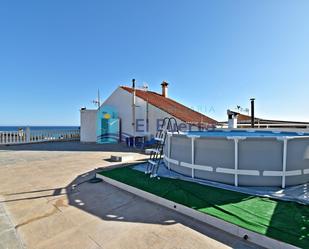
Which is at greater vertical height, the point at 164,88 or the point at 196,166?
the point at 164,88

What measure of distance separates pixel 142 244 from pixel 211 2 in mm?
8431

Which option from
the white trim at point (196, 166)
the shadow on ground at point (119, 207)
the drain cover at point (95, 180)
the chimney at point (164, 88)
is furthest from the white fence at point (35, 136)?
the white trim at point (196, 166)

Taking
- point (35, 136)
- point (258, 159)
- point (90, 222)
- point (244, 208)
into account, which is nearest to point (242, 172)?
point (258, 159)

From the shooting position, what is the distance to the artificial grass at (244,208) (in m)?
2.04

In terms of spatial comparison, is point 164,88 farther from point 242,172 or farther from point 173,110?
point 242,172

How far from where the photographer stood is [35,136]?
12492 millimetres

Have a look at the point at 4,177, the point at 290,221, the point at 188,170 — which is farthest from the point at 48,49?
the point at 290,221

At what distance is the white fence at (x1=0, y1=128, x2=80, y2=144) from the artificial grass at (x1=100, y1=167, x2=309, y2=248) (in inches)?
452

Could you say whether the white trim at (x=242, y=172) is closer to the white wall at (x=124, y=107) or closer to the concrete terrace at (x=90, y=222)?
the concrete terrace at (x=90, y=222)

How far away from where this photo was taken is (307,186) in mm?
3561

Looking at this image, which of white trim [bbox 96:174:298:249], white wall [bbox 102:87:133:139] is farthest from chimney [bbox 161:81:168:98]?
white trim [bbox 96:174:298:249]

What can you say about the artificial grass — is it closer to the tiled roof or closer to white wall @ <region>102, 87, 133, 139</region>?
the tiled roof

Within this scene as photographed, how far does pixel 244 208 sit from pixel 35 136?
552 inches

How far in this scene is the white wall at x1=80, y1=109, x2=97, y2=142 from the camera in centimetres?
1287
